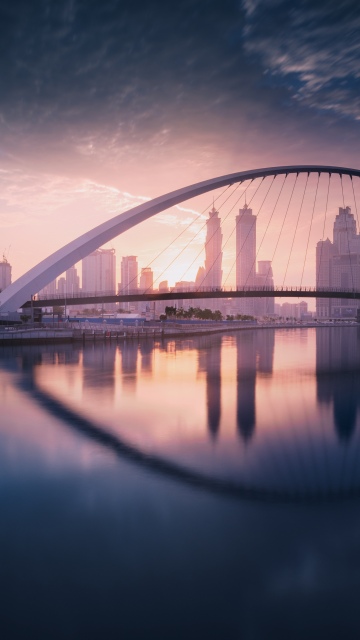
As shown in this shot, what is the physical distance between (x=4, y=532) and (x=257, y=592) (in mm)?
3490

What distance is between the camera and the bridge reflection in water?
8602 mm

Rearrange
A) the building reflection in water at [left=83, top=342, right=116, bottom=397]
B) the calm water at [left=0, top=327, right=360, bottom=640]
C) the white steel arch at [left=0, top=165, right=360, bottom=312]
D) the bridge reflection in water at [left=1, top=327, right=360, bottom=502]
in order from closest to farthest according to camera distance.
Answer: the calm water at [left=0, top=327, right=360, bottom=640] → the bridge reflection in water at [left=1, top=327, right=360, bottom=502] → the building reflection in water at [left=83, top=342, right=116, bottom=397] → the white steel arch at [left=0, top=165, right=360, bottom=312]

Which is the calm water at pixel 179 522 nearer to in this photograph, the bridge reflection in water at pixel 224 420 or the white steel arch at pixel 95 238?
the bridge reflection in water at pixel 224 420

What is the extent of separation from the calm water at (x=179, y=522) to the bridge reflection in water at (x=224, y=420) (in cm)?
6

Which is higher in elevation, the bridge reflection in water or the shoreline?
the shoreline

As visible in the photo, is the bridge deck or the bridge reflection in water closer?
the bridge reflection in water

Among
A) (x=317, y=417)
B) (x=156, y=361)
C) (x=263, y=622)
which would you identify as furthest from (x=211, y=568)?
(x=156, y=361)

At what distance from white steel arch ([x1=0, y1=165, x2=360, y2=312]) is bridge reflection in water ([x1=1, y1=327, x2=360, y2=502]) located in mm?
15759

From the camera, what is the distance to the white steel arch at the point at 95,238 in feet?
133

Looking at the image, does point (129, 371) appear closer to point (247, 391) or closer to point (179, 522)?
point (247, 391)

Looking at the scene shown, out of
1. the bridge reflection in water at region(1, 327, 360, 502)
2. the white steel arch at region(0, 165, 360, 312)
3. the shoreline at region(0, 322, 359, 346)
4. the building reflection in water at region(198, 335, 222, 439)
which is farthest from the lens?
the white steel arch at region(0, 165, 360, 312)

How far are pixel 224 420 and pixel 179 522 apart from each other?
6839mm

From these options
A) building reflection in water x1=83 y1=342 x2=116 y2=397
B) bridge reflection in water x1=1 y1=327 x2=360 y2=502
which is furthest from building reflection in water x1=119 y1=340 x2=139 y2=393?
building reflection in water x1=83 y1=342 x2=116 y2=397

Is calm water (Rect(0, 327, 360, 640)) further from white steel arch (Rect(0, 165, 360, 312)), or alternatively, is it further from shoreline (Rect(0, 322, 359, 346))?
white steel arch (Rect(0, 165, 360, 312))
